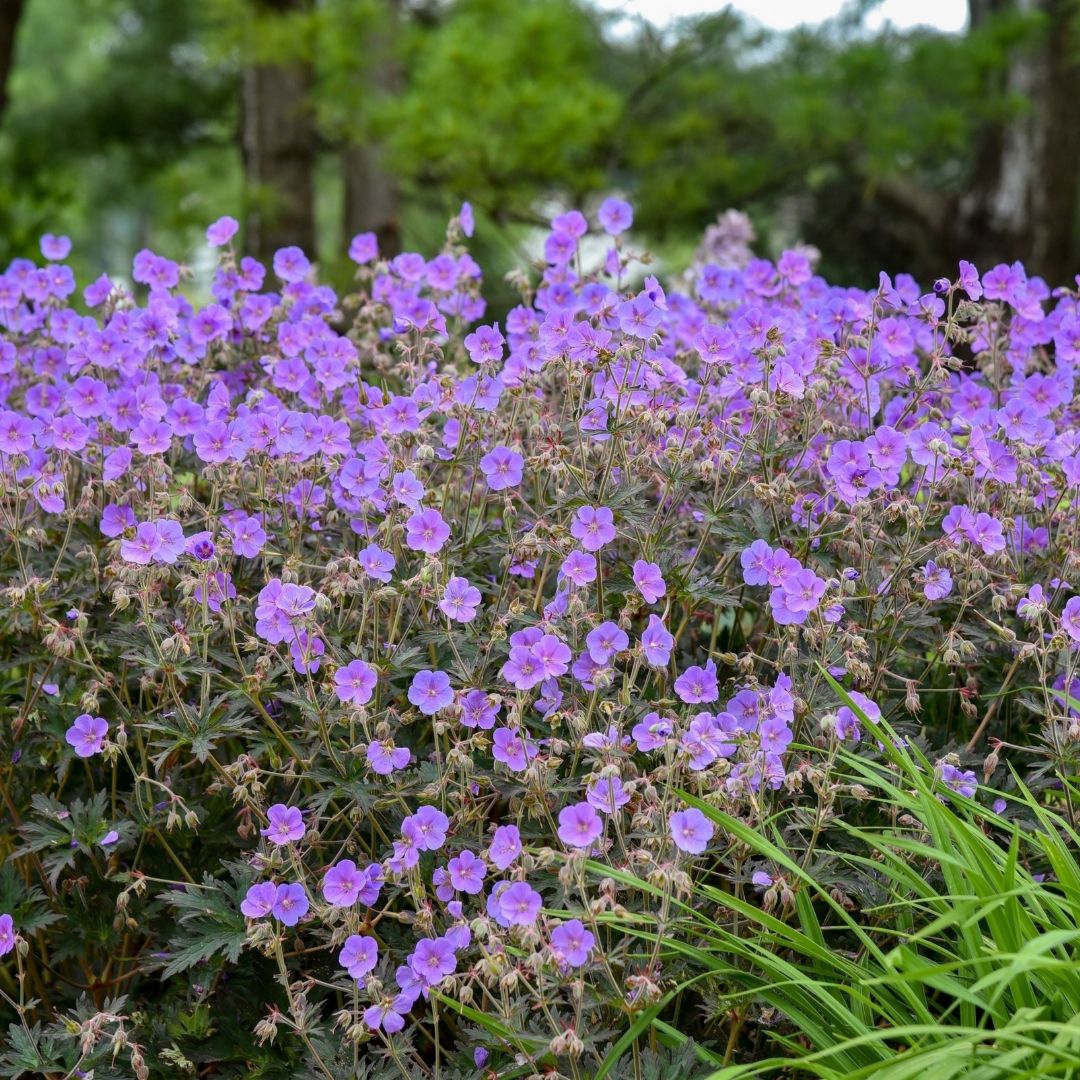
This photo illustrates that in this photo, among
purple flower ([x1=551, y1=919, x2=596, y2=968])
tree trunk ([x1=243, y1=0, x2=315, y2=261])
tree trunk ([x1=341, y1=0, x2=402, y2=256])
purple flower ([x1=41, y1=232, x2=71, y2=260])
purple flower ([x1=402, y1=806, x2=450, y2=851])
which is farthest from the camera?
tree trunk ([x1=243, y1=0, x2=315, y2=261])

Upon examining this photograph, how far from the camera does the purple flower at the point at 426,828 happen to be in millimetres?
1994

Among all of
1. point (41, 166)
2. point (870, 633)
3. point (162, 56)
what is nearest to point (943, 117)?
point (870, 633)

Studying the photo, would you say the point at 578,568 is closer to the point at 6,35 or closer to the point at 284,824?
the point at 284,824

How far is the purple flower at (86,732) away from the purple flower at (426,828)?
0.59 meters

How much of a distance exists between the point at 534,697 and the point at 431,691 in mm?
272

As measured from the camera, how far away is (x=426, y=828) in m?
2.01

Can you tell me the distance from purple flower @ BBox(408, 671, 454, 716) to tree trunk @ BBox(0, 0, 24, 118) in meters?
7.95

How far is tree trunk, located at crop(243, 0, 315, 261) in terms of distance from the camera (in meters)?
9.14

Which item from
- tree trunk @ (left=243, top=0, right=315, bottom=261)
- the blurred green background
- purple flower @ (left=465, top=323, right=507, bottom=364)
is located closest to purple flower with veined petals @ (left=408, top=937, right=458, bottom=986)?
purple flower @ (left=465, top=323, right=507, bottom=364)

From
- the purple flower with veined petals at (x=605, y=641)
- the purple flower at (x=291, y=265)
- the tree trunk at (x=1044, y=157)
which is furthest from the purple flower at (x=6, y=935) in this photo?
the tree trunk at (x=1044, y=157)

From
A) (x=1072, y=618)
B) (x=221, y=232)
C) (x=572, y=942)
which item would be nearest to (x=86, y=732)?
(x=572, y=942)

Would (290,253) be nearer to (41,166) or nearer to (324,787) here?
(324,787)

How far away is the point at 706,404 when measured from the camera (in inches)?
107

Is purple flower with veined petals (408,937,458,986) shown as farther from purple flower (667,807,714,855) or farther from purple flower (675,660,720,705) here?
purple flower (675,660,720,705)
